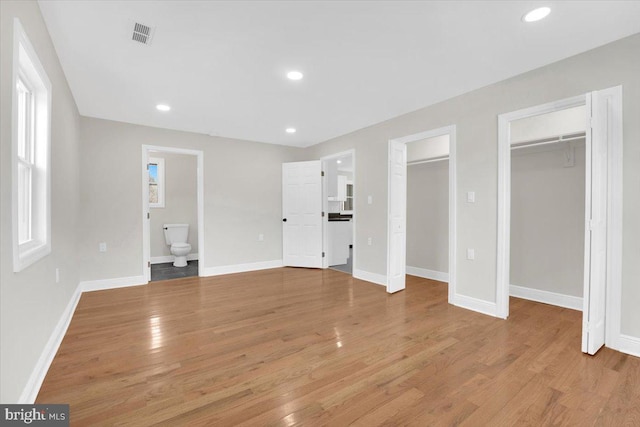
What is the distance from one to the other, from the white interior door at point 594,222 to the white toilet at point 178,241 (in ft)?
19.7

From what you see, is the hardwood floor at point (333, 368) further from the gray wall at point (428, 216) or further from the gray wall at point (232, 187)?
the gray wall at point (428, 216)

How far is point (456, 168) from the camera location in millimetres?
3457

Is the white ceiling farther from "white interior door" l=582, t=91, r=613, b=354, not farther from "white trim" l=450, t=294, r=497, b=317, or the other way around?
"white trim" l=450, t=294, r=497, b=317

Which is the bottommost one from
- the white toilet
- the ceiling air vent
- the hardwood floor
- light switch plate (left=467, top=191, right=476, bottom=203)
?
the hardwood floor

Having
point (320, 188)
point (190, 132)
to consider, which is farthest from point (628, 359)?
point (190, 132)

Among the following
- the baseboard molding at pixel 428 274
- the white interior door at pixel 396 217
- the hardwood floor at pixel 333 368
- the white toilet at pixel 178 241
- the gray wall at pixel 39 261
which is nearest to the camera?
the gray wall at pixel 39 261

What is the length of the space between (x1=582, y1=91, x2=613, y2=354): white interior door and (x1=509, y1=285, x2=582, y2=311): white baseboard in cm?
115

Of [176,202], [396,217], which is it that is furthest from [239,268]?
[396,217]

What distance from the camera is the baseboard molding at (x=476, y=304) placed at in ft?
10.2

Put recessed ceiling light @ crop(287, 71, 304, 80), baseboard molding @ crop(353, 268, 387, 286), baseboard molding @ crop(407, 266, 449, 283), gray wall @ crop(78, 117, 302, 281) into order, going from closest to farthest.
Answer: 1. recessed ceiling light @ crop(287, 71, 304, 80)
2. gray wall @ crop(78, 117, 302, 281)
3. baseboard molding @ crop(353, 268, 387, 286)
4. baseboard molding @ crop(407, 266, 449, 283)

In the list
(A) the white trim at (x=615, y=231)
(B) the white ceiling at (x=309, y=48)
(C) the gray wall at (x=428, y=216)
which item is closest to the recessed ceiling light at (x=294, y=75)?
(B) the white ceiling at (x=309, y=48)

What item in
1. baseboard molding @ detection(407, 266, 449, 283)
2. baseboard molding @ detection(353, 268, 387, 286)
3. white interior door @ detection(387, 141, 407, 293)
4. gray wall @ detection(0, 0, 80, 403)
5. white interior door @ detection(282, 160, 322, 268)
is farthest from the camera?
white interior door @ detection(282, 160, 322, 268)

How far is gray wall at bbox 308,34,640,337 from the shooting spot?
2275 millimetres

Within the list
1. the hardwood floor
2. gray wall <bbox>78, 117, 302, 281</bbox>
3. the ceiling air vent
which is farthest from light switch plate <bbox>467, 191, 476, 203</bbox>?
gray wall <bbox>78, 117, 302, 281</bbox>
